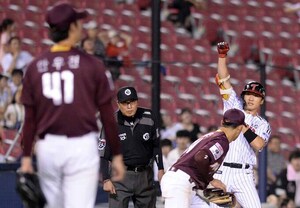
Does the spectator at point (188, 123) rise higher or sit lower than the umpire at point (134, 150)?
higher

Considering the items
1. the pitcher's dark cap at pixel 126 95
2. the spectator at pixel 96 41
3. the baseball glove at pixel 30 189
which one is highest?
the spectator at pixel 96 41

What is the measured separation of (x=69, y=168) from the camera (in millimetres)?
6645

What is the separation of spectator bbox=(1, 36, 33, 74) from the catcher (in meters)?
5.93

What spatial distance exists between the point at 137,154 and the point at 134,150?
0.05 metres

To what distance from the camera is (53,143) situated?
6645 mm

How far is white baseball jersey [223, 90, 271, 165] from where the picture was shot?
33.4 ft

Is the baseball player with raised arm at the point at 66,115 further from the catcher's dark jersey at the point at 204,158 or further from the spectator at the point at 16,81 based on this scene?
the spectator at the point at 16,81

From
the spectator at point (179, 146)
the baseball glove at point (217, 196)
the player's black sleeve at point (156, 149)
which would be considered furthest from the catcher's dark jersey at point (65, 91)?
the spectator at point (179, 146)

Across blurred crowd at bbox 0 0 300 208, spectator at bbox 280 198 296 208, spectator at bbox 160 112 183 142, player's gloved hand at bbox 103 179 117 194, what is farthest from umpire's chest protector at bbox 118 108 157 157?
spectator at bbox 160 112 183 142

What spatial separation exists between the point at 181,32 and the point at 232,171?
8.85 metres

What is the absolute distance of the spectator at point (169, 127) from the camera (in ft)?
47.5

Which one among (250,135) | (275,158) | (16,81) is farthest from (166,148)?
(250,135)

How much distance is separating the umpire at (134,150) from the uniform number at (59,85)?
3232mm

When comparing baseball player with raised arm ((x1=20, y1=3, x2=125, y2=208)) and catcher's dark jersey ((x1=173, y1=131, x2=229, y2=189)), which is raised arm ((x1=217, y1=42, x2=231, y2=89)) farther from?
baseball player with raised arm ((x1=20, y1=3, x2=125, y2=208))
